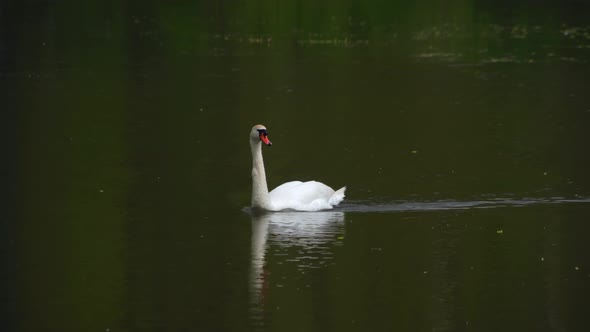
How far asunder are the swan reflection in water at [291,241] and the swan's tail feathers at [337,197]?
27 centimetres

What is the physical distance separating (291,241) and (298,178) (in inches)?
186

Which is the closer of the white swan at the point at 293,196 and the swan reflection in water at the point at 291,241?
the swan reflection in water at the point at 291,241

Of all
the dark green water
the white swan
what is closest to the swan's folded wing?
the white swan

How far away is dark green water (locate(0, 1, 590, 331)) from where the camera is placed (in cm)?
1287

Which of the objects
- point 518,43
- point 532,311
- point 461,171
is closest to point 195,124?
point 461,171

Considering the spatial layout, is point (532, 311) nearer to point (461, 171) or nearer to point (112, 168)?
point (461, 171)

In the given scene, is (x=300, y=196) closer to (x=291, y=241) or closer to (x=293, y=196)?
(x=293, y=196)

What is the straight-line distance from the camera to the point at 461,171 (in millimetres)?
20359

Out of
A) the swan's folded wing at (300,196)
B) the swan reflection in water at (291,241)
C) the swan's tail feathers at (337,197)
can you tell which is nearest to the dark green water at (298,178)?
the swan reflection in water at (291,241)

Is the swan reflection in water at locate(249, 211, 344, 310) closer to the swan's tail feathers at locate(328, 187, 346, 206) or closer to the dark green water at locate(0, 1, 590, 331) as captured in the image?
the dark green water at locate(0, 1, 590, 331)

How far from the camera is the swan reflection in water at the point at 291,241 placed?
14.0m

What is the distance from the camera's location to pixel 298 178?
2020 cm

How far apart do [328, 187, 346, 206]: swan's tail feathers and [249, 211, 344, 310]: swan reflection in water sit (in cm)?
27

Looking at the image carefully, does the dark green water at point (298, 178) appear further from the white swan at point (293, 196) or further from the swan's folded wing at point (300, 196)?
the swan's folded wing at point (300, 196)
